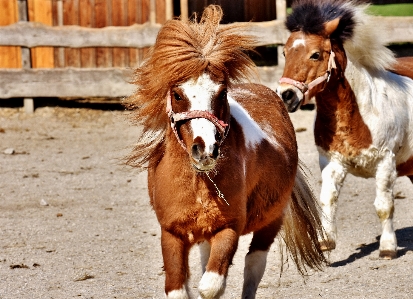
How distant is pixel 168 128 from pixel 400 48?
11814mm

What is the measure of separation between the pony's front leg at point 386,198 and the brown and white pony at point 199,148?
2081mm

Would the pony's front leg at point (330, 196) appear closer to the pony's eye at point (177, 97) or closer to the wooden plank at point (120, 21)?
the pony's eye at point (177, 97)

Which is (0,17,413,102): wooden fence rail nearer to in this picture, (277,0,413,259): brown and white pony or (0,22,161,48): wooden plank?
(0,22,161,48): wooden plank

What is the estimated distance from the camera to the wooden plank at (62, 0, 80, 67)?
1281 cm

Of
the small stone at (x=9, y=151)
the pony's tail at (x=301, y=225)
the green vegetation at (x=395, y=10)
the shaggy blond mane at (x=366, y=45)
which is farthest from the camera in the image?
the green vegetation at (x=395, y=10)

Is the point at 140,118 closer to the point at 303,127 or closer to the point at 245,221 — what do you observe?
the point at 245,221

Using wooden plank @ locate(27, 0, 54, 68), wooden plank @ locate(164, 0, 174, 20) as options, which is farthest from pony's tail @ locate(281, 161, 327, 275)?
wooden plank @ locate(27, 0, 54, 68)

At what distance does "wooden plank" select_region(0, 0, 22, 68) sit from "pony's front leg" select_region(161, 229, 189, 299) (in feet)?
30.6

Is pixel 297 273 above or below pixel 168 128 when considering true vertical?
below

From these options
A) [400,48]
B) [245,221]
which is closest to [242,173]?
[245,221]

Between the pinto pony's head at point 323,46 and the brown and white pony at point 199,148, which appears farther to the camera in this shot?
the pinto pony's head at point 323,46

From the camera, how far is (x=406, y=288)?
547cm

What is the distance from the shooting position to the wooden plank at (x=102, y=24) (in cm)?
1277

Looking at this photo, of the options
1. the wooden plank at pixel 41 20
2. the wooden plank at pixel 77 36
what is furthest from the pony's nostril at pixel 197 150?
the wooden plank at pixel 41 20
